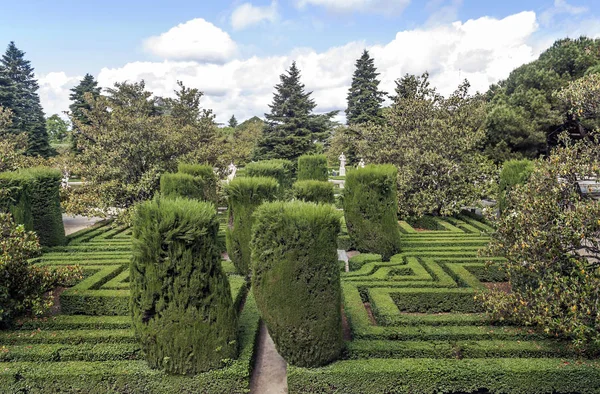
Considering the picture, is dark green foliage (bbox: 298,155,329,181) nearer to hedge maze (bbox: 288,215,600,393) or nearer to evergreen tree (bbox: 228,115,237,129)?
hedge maze (bbox: 288,215,600,393)

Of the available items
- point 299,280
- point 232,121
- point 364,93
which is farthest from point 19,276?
point 232,121

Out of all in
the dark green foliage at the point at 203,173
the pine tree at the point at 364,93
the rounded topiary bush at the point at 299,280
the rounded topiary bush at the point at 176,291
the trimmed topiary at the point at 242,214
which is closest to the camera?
the rounded topiary bush at the point at 176,291

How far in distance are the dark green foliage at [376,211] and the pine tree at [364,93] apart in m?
31.3

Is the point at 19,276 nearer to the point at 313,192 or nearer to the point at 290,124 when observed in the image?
the point at 313,192

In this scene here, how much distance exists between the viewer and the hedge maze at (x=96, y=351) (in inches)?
223

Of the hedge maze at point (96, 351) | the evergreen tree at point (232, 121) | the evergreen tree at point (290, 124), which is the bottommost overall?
the hedge maze at point (96, 351)

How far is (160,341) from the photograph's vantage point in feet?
18.4

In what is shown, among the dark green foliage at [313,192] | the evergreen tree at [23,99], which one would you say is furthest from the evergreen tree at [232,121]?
the dark green foliage at [313,192]

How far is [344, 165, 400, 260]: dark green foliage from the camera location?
11.3m

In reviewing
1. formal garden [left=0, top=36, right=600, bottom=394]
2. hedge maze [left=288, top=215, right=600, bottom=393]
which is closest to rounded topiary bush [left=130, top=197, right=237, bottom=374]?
formal garden [left=0, top=36, right=600, bottom=394]

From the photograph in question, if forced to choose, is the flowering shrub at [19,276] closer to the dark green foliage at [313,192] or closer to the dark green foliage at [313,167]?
the dark green foliage at [313,192]

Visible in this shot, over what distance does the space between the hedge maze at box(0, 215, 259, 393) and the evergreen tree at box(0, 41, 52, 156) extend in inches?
1369

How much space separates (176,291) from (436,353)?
4571 mm

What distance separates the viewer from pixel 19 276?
7.26m
